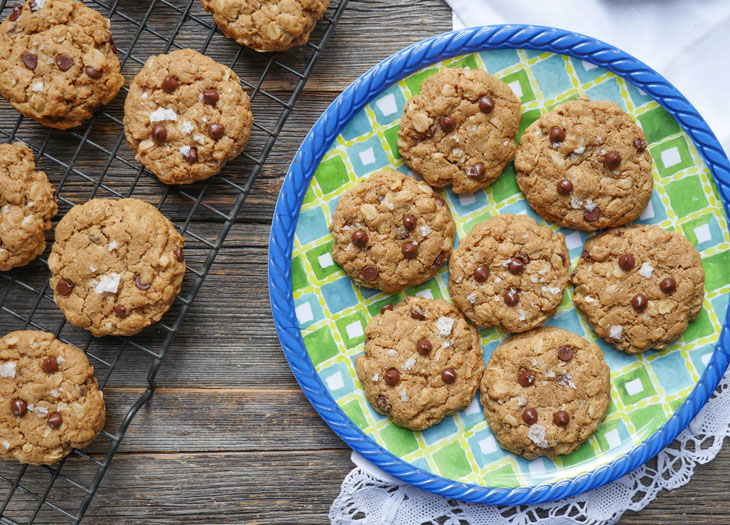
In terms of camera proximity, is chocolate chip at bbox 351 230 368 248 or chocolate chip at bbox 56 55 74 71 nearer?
chocolate chip at bbox 56 55 74 71

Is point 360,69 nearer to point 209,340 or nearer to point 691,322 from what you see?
point 209,340

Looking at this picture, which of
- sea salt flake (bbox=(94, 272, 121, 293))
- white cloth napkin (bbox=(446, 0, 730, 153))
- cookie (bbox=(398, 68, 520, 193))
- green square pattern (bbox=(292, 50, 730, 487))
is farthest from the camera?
white cloth napkin (bbox=(446, 0, 730, 153))

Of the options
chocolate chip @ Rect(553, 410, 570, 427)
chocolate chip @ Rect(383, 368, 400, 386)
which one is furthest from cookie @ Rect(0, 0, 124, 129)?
chocolate chip @ Rect(553, 410, 570, 427)

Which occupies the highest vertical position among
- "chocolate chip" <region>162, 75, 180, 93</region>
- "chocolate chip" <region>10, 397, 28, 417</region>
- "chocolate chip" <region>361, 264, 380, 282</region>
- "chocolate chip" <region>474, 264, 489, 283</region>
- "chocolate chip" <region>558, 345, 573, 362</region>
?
"chocolate chip" <region>162, 75, 180, 93</region>

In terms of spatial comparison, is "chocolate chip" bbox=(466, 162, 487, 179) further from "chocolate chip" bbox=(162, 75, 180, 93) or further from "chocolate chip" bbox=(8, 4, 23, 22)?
"chocolate chip" bbox=(8, 4, 23, 22)

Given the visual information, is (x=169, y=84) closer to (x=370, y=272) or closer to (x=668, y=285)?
(x=370, y=272)

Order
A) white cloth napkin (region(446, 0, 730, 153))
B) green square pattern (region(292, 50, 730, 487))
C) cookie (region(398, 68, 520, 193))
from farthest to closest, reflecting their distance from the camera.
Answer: white cloth napkin (region(446, 0, 730, 153)) → green square pattern (region(292, 50, 730, 487)) → cookie (region(398, 68, 520, 193))

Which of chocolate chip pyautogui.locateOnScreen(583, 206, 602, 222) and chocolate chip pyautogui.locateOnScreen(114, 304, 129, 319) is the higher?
chocolate chip pyautogui.locateOnScreen(583, 206, 602, 222)
